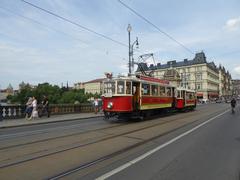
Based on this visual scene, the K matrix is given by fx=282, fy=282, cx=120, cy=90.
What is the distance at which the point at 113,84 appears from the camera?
18219 mm

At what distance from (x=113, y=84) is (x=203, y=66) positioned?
100 metres

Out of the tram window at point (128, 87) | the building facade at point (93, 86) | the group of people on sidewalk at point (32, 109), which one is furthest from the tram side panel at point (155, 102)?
the building facade at point (93, 86)

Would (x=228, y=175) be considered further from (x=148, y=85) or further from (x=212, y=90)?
(x=212, y=90)

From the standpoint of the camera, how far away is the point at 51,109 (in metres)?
25.5

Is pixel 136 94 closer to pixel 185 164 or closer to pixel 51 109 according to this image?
pixel 51 109

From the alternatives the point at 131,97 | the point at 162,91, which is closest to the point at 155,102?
the point at 162,91

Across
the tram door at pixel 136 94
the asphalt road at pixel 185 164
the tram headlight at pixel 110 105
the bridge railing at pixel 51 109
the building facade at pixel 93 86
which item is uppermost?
the building facade at pixel 93 86

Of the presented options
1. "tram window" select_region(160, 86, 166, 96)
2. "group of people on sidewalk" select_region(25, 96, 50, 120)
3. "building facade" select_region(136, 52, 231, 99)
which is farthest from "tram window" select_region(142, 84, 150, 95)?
"building facade" select_region(136, 52, 231, 99)

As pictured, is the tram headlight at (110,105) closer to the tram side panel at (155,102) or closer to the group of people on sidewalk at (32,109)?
the tram side panel at (155,102)

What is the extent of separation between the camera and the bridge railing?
20.9m

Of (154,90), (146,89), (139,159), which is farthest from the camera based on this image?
(154,90)

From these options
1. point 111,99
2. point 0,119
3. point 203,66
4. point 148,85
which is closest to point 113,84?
point 111,99

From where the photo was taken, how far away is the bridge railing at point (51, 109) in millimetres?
20875

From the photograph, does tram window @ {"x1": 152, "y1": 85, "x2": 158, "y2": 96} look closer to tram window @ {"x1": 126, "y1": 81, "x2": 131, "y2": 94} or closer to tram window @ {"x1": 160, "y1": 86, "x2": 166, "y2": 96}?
tram window @ {"x1": 160, "y1": 86, "x2": 166, "y2": 96}
